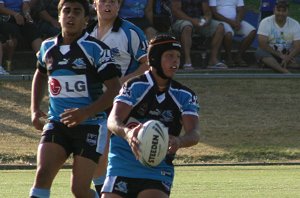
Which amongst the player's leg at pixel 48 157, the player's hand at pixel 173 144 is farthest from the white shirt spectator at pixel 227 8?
the player's hand at pixel 173 144

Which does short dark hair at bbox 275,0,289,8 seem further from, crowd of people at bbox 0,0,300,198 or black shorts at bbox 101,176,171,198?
black shorts at bbox 101,176,171,198

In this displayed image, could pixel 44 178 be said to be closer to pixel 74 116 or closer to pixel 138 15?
pixel 74 116

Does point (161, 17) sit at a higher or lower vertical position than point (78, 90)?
lower

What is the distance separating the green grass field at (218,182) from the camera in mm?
11148

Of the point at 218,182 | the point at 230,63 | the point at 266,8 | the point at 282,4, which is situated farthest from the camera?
the point at 266,8

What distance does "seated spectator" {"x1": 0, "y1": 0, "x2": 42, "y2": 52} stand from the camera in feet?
57.6

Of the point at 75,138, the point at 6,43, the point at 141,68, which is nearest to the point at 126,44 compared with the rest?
the point at 141,68

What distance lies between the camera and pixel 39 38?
1784cm

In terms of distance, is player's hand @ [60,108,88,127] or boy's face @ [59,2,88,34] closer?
player's hand @ [60,108,88,127]

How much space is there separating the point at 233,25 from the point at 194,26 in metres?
0.95

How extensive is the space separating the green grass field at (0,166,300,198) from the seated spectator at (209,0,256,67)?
4712 mm

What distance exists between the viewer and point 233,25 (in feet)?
63.1

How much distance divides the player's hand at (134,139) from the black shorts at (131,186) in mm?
331

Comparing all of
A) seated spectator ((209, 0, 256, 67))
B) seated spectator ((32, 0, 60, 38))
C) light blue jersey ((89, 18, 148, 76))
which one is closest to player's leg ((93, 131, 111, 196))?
light blue jersey ((89, 18, 148, 76))
